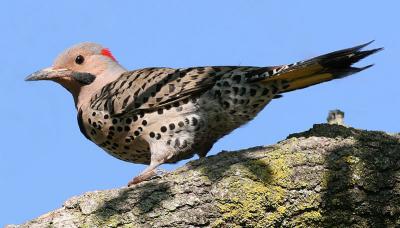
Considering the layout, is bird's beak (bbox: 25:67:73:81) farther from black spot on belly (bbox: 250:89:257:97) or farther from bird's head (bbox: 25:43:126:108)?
black spot on belly (bbox: 250:89:257:97)

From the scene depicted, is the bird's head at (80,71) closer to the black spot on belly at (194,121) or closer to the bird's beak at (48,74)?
the bird's beak at (48,74)

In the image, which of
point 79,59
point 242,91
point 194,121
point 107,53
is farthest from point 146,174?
point 107,53

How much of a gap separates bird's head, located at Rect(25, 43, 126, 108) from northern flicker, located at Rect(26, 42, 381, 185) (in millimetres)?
542

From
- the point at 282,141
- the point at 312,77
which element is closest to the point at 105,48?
the point at 312,77

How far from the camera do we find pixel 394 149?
16.1 ft

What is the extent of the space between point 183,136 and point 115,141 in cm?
69

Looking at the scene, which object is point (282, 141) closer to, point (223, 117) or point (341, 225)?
point (341, 225)

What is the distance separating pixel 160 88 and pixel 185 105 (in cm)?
35

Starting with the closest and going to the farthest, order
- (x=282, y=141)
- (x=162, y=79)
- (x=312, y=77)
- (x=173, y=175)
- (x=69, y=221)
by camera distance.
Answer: (x=69, y=221) → (x=173, y=175) → (x=282, y=141) → (x=312, y=77) → (x=162, y=79)

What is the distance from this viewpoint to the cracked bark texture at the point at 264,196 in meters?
4.47

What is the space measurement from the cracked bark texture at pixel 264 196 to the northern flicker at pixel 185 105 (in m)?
1.43

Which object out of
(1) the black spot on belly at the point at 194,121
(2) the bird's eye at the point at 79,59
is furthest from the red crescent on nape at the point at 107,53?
(1) the black spot on belly at the point at 194,121

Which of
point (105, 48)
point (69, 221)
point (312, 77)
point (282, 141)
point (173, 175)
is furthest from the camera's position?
point (105, 48)

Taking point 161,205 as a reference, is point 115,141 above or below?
above
